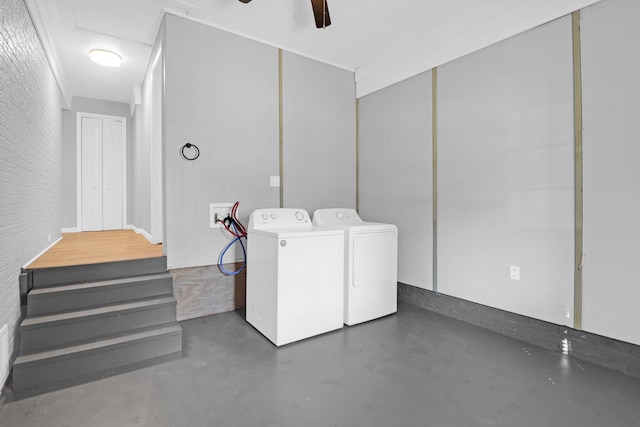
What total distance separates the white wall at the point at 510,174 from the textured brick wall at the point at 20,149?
3.28 metres

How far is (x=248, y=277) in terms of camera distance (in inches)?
110

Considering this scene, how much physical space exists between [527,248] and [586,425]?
1221 mm

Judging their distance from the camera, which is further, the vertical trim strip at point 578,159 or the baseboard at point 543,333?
the vertical trim strip at point 578,159

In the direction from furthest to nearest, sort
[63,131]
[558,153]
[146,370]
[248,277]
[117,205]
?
[117,205] → [63,131] → [248,277] → [558,153] → [146,370]

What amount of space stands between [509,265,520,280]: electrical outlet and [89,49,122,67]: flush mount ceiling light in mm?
4528

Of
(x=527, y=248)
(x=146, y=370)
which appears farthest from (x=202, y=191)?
(x=527, y=248)

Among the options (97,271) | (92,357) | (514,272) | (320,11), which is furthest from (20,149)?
(514,272)

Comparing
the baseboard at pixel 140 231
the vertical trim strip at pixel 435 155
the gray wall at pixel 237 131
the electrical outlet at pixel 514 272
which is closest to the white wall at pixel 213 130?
the gray wall at pixel 237 131

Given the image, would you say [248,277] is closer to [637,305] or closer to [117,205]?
[637,305]

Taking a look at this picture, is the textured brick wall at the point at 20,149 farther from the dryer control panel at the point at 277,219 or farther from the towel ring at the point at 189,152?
the dryer control panel at the point at 277,219

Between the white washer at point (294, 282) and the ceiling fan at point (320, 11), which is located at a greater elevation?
the ceiling fan at point (320, 11)

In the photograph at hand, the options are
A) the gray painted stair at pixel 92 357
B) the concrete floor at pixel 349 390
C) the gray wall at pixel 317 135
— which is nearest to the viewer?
the concrete floor at pixel 349 390

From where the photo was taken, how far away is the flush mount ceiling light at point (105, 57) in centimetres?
338

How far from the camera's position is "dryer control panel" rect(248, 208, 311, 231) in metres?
2.86
